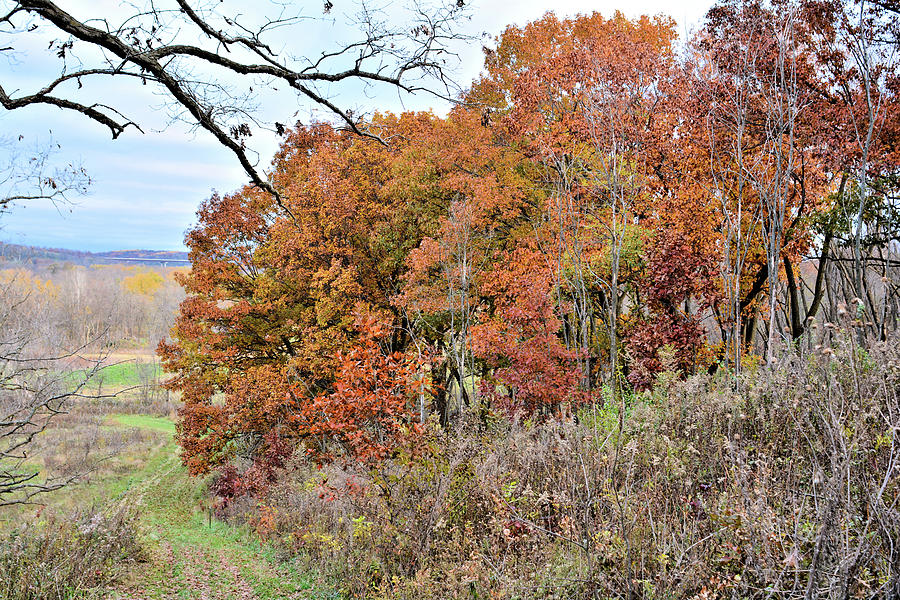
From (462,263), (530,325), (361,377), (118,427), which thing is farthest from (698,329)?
(118,427)

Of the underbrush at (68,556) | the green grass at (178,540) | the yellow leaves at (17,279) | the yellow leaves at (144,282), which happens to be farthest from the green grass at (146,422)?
the yellow leaves at (144,282)

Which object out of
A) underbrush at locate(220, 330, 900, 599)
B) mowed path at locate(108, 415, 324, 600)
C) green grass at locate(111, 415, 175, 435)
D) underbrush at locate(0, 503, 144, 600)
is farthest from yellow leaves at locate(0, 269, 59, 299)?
green grass at locate(111, 415, 175, 435)

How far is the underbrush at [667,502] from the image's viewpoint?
274 centimetres

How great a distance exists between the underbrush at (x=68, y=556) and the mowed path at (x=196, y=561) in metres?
0.38

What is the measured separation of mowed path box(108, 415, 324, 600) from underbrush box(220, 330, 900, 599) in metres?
1.75

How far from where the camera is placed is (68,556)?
8.08 metres

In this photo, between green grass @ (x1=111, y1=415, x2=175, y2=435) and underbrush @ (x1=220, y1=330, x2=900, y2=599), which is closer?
underbrush @ (x1=220, y1=330, x2=900, y2=599)

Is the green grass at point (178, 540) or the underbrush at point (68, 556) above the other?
the underbrush at point (68, 556)

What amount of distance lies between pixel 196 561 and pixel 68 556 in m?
3.79

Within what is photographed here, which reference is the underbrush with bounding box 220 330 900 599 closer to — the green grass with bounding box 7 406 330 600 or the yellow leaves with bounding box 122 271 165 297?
the green grass with bounding box 7 406 330 600

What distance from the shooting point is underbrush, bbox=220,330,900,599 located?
2.74m

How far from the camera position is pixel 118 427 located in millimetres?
29797

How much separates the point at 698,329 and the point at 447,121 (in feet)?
35.6

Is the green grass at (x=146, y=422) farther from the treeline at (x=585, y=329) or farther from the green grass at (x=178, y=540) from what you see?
the treeline at (x=585, y=329)
